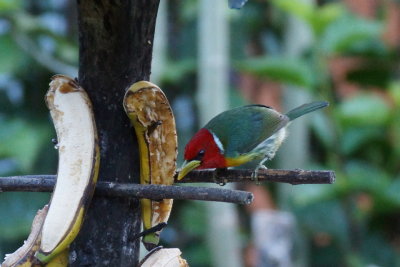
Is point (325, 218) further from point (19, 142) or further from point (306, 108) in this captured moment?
point (306, 108)

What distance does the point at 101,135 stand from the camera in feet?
3.97

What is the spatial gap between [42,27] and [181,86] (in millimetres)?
1149

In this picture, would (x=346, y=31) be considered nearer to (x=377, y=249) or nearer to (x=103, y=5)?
(x=377, y=249)

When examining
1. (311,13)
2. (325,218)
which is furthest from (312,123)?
(311,13)

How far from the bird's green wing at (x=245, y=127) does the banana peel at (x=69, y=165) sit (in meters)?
0.76

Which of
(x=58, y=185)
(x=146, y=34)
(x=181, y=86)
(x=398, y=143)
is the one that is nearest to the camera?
(x=58, y=185)

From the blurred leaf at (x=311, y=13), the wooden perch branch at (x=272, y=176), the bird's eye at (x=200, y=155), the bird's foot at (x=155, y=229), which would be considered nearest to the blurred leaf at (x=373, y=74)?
the blurred leaf at (x=311, y=13)

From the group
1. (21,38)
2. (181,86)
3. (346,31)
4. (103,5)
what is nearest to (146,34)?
(103,5)

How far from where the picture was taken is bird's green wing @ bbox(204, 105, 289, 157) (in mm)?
1927

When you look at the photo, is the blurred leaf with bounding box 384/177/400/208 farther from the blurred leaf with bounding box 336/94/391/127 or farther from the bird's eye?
the bird's eye

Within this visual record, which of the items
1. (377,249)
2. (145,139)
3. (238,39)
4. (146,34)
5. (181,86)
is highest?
(238,39)

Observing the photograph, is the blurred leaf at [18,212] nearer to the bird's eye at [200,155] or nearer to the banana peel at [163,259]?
the bird's eye at [200,155]

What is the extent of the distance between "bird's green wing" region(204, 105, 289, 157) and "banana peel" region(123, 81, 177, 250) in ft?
2.24

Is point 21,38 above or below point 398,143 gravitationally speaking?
above
